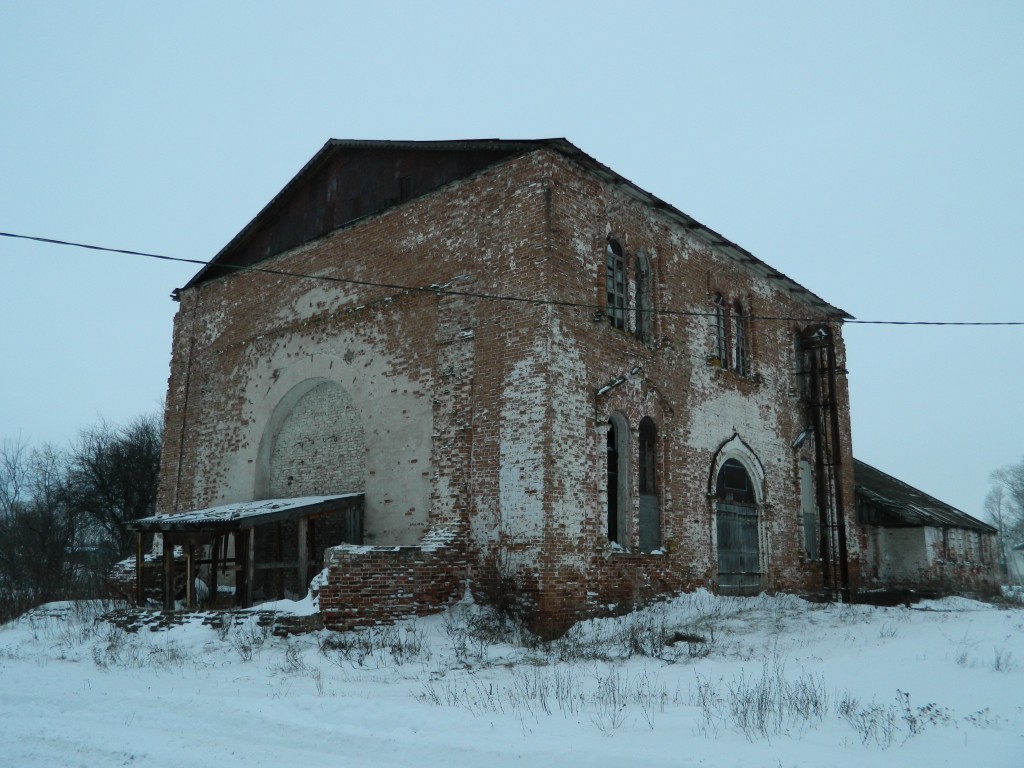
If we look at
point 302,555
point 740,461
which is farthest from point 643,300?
point 302,555

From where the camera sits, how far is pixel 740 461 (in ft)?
54.9

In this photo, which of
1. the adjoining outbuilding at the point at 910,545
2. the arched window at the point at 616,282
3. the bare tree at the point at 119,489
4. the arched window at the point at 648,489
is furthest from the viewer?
the bare tree at the point at 119,489

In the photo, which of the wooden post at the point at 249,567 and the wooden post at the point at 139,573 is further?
the wooden post at the point at 139,573

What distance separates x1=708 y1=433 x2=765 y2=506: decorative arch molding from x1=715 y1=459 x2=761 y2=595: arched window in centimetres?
10

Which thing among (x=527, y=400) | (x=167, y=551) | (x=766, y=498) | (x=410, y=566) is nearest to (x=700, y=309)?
(x=766, y=498)

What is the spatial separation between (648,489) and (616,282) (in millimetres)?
3568

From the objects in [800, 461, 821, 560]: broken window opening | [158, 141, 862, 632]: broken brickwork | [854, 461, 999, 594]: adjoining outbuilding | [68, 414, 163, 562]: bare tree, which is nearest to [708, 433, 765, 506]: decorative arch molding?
[158, 141, 862, 632]: broken brickwork

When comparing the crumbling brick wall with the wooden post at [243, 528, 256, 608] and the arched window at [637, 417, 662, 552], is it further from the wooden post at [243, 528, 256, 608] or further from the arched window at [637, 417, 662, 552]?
the arched window at [637, 417, 662, 552]

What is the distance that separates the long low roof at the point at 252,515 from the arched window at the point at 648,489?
15.5ft

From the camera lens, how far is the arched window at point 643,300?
14812 millimetres

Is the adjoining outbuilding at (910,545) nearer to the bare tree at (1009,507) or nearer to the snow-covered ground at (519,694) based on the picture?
the snow-covered ground at (519,694)

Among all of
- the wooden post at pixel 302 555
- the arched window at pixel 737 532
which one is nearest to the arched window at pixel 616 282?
the arched window at pixel 737 532

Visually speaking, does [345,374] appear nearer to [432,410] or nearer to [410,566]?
[432,410]

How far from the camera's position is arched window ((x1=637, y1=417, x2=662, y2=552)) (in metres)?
13.7
